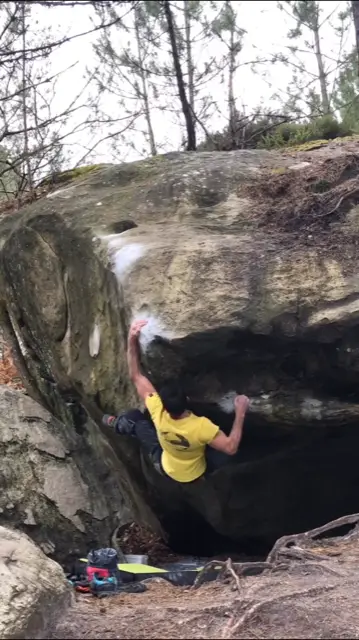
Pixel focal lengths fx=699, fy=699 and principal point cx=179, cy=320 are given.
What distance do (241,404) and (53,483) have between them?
8.32ft

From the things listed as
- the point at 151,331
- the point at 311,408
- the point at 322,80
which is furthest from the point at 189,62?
the point at 311,408

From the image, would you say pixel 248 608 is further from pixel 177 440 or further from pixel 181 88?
pixel 181 88

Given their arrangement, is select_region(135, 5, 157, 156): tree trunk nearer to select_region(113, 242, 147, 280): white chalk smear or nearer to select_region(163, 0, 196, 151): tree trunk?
select_region(163, 0, 196, 151): tree trunk

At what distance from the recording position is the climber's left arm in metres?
5.62

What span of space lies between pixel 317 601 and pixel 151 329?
7.94 feet

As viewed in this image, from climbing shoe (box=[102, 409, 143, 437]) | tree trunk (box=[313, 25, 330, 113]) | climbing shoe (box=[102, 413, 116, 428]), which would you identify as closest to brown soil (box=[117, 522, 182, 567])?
climbing shoe (box=[102, 413, 116, 428])

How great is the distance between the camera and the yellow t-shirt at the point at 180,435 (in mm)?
5711

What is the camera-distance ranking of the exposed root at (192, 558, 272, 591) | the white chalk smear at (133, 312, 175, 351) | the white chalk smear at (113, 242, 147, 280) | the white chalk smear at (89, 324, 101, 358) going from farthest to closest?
the white chalk smear at (89, 324, 101, 358), the white chalk smear at (113, 242, 147, 280), the white chalk smear at (133, 312, 175, 351), the exposed root at (192, 558, 272, 591)

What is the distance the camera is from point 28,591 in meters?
3.81

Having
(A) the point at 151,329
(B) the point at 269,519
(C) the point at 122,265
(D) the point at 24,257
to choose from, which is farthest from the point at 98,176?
(B) the point at 269,519

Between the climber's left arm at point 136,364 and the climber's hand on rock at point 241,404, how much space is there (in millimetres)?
702

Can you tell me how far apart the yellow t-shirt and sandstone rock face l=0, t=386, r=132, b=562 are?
5.30ft

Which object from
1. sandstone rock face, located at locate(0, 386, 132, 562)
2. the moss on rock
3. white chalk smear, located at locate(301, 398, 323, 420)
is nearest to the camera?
white chalk smear, located at locate(301, 398, 323, 420)

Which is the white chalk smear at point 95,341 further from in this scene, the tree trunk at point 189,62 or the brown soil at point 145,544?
the tree trunk at point 189,62
